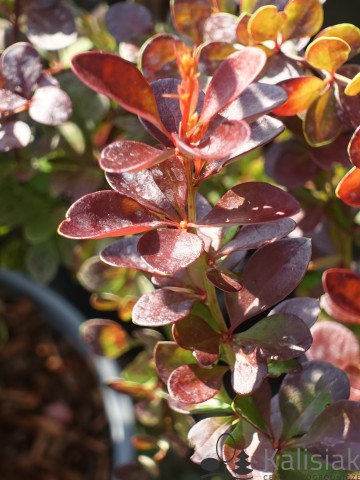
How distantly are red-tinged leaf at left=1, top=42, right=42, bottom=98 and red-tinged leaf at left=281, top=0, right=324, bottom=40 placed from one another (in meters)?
0.28

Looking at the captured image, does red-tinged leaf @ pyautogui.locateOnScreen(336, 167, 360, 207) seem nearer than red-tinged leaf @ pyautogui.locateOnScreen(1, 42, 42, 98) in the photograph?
Yes

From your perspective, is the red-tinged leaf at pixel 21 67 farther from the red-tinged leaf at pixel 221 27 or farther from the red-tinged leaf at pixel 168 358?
the red-tinged leaf at pixel 168 358

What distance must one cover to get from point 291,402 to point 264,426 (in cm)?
5

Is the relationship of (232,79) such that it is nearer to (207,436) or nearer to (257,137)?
(257,137)

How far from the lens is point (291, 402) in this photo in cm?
64

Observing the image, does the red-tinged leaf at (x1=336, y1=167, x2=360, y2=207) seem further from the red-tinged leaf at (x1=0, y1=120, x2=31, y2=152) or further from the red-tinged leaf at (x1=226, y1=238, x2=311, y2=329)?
the red-tinged leaf at (x1=0, y1=120, x2=31, y2=152)

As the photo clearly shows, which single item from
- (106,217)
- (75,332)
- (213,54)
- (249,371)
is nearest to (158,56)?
(213,54)

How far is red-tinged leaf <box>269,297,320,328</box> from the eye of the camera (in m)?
0.63

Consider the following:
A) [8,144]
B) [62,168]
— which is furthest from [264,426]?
[62,168]

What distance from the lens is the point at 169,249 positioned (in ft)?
1.76

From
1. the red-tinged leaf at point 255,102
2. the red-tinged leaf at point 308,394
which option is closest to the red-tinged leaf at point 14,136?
the red-tinged leaf at point 255,102

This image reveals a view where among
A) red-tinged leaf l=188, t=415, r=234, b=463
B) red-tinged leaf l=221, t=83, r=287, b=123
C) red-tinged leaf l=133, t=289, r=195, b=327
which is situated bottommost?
red-tinged leaf l=188, t=415, r=234, b=463

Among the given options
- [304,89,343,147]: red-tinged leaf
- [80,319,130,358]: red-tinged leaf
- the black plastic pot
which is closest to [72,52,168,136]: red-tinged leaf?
[304,89,343,147]: red-tinged leaf

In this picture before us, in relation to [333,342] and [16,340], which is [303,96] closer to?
[333,342]
